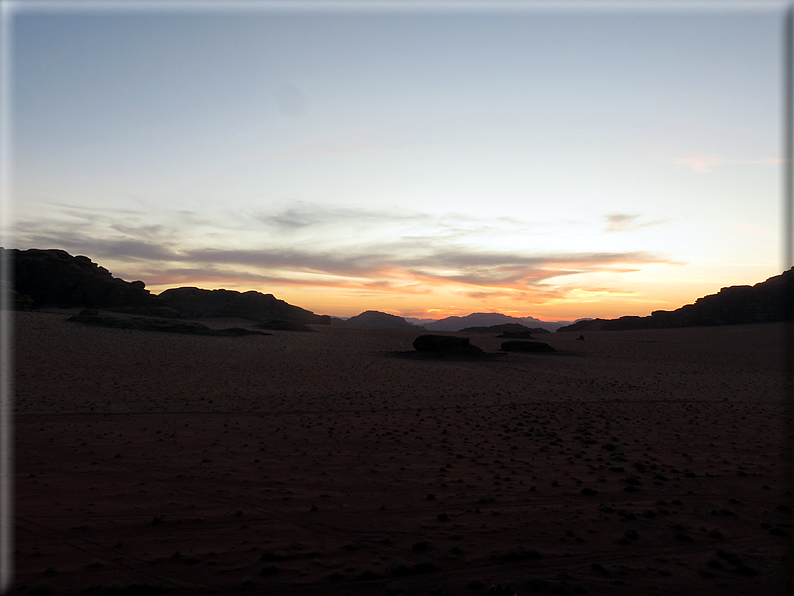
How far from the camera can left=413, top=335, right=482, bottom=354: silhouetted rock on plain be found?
1261 inches

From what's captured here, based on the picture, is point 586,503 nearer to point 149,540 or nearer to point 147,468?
point 149,540

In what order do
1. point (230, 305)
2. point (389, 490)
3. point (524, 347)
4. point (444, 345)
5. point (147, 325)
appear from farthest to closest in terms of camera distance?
point (230, 305), point (147, 325), point (524, 347), point (444, 345), point (389, 490)

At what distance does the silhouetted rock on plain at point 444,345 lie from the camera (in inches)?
1261

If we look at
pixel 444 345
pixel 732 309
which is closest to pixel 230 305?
pixel 444 345

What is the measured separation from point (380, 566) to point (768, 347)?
50204 mm

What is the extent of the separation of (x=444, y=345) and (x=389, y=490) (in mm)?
24810

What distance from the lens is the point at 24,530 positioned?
19.2 feet

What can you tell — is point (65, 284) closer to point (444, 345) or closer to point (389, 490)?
point (444, 345)

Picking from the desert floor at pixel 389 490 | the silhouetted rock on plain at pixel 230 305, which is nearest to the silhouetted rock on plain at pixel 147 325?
the desert floor at pixel 389 490

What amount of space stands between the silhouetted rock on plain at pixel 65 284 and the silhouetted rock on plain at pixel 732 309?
7735cm

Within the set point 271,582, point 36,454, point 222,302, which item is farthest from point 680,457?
point 222,302

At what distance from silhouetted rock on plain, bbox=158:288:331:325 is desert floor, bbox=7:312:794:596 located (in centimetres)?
5171

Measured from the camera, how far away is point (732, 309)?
235 feet

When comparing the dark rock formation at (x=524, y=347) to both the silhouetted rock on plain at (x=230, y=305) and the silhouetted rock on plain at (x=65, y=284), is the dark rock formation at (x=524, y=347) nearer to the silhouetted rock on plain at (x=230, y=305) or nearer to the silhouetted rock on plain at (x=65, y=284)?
the silhouetted rock on plain at (x=65, y=284)
